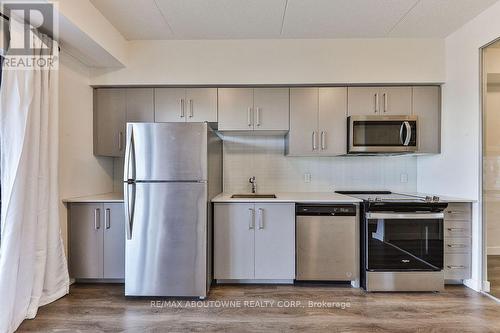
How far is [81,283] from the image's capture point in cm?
283

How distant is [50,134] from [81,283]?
1508mm

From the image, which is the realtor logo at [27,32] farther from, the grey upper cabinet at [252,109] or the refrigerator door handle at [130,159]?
the grey upper cabinet at [252,109]

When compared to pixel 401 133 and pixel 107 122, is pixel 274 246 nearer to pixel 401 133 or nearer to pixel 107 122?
pixel 401 133

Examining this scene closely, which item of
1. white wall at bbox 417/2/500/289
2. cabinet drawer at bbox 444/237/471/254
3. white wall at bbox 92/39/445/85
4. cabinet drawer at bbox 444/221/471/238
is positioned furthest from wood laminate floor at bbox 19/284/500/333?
white wall at bbox 92/39/445/85

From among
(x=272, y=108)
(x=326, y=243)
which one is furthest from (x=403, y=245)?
(x=272, y=108)

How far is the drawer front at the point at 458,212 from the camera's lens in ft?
8.86

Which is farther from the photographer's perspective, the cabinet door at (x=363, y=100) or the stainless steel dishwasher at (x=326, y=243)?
the cabinet door at (x=363, y=100)

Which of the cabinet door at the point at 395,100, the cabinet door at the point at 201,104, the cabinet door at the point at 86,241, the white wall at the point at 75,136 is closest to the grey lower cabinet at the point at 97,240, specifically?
the cabinet door at the point at 86,241

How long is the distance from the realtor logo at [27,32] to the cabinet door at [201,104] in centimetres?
127

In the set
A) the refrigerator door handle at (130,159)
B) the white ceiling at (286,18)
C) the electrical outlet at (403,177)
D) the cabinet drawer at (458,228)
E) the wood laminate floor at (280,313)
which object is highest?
the white ceiling at (286,18)

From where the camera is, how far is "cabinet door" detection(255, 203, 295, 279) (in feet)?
9.02

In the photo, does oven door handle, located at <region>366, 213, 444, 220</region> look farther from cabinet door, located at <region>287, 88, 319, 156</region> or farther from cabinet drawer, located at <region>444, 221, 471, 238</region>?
cabinet door, located at <region>287, 88, 319, 156</region>

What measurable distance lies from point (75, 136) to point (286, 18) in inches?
92.3

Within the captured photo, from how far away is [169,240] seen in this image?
246 centimetres
